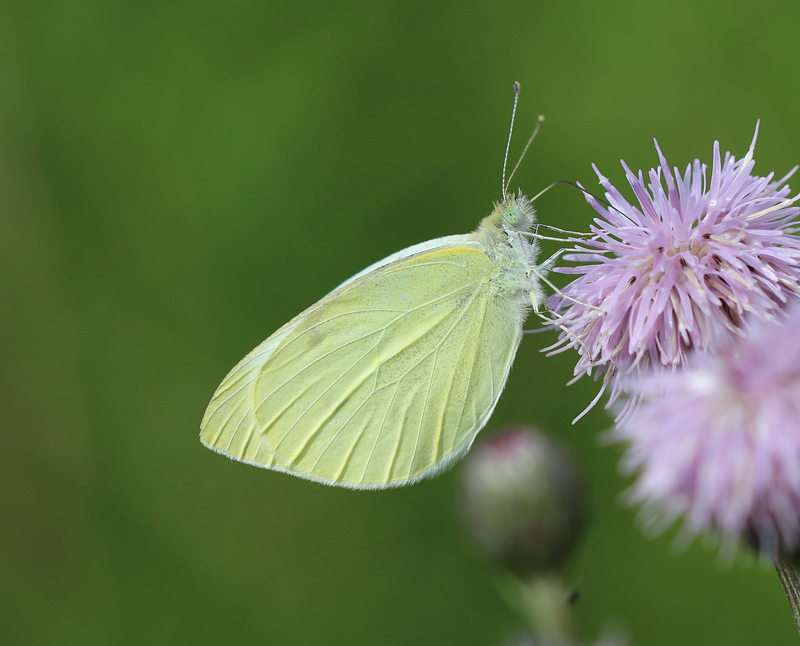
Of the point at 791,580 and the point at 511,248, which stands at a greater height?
the point at 511,248

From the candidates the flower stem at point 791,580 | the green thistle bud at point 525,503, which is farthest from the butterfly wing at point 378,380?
the flower stem at point 791,580

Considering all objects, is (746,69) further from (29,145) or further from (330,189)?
(29,145)

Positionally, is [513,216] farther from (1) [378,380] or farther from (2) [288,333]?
(2) [288,333]

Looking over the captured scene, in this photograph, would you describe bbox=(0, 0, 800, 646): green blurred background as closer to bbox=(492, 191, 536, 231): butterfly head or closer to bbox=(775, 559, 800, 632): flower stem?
bbox=(492, 191, 536, 231): butterfly head

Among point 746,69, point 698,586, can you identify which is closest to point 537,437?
point 698,586

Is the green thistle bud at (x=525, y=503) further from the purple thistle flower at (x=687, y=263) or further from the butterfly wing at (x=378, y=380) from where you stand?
the purple thistle flower at (x=687, y=263)

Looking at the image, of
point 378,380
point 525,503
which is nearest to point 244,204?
point 378,380
